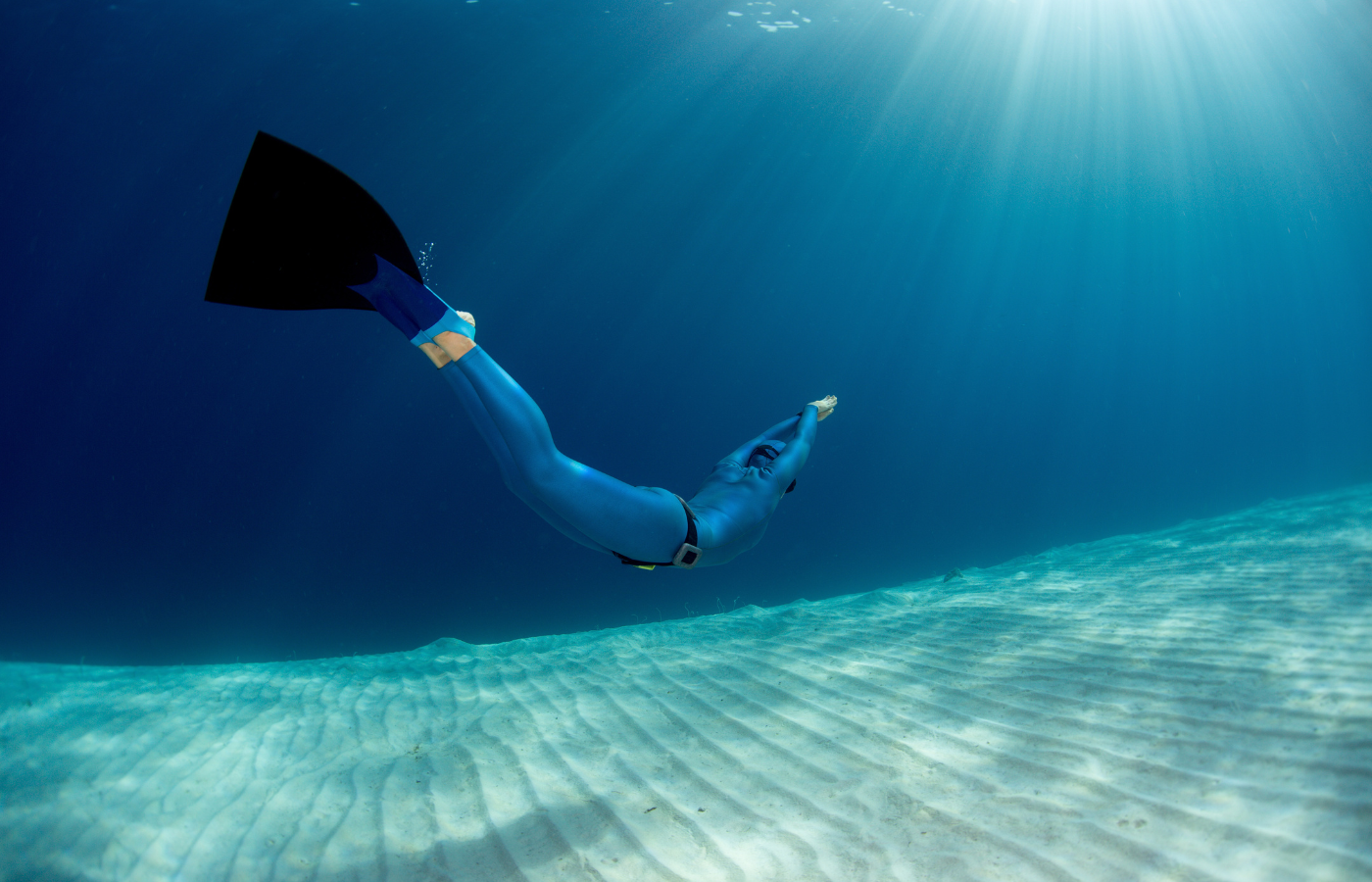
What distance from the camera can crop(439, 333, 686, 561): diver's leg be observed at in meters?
2.45

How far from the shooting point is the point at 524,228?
23594 mm

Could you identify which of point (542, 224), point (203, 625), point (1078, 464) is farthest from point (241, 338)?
point (1078, 464)

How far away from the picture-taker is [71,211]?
1820cm

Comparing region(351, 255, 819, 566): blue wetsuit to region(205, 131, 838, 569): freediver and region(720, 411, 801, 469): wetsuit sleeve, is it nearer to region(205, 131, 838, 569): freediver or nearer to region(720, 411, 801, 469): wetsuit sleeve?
region(205, 131, 838, 569): freediver

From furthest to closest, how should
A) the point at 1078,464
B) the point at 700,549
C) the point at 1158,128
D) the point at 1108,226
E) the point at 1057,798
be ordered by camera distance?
the point at 1078,464 < the point at 1108,226 < the point at 1158,128 < the point at 700,549 < the point at 1057,798

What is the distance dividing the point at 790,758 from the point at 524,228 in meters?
24.8

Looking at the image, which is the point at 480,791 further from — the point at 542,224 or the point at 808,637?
the point at 542,224

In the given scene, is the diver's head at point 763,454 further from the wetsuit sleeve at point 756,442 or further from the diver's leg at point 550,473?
the diver's leg at point 550,473

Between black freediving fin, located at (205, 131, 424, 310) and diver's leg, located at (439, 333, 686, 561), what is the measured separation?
57 cm

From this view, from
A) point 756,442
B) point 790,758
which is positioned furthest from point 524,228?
point 790,758

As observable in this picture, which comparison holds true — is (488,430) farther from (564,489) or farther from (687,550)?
(687,550)

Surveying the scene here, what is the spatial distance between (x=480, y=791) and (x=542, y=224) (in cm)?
2474

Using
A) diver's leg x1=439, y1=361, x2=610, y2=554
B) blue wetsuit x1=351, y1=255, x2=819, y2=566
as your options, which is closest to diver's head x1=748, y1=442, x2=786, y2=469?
blue wetsuit x1=351, y1=255, x2=819, y2=566

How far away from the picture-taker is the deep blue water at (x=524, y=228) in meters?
15.0
